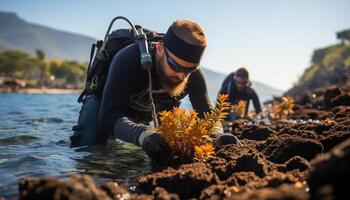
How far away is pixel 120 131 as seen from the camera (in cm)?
438

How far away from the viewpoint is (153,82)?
495 centimetres

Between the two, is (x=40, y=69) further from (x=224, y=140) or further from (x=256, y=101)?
(x=224, y=140)

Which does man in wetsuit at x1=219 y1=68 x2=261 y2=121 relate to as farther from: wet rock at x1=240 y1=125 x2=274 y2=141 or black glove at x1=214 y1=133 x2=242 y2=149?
black glove at x1=214 y1=133 x2=242 y2=149

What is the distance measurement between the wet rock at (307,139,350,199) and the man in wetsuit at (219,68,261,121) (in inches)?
372

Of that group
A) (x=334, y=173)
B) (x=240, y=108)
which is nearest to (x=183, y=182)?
(x=334, y=173)

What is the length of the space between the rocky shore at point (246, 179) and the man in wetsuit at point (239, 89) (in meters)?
6.39

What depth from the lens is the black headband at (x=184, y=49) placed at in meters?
4.31

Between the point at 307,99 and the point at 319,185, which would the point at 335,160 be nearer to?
the point at 319,185

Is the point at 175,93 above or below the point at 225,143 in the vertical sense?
above

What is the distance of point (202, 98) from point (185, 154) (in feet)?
5.52

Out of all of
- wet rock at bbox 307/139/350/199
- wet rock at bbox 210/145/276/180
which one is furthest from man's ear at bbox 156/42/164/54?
wet rock at bbox 307/139/350/199

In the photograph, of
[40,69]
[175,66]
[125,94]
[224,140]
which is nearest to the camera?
[175,66]

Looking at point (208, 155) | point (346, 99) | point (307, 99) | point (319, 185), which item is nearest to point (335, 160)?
point (319, 185)

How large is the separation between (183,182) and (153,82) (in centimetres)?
210
